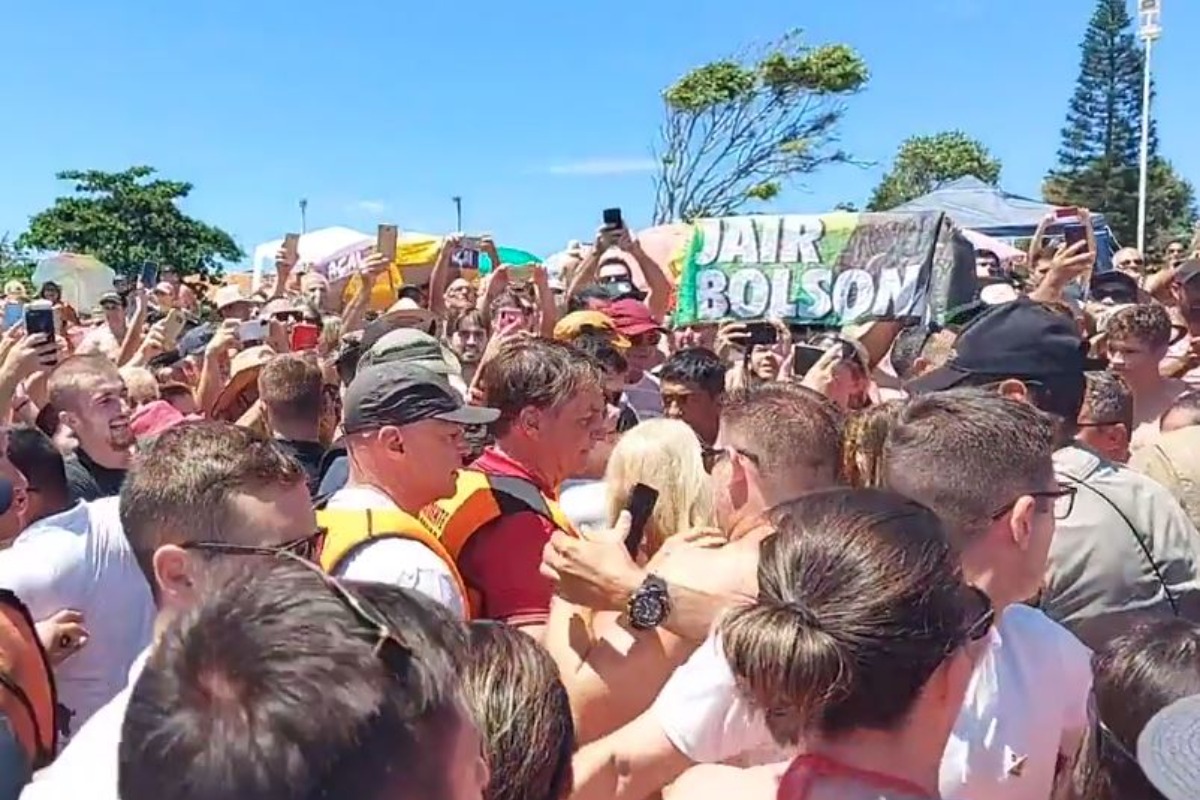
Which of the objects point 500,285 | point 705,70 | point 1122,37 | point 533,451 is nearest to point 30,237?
point 705,70

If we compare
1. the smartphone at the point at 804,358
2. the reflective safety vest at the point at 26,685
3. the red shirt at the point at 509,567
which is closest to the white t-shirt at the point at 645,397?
the smartphone at the point at 804,358

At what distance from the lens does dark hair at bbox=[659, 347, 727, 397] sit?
5102 mm

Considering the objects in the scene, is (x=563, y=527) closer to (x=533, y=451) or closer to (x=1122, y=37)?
(x=533, y=451)

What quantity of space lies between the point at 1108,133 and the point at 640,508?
60497mm

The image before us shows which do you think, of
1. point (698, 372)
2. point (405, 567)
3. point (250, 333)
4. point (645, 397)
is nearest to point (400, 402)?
point (405, 567)

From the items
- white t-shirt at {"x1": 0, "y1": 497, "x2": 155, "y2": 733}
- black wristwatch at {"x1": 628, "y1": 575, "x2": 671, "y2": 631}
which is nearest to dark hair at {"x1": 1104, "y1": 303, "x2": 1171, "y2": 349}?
black wristwatch at {"x1": 628, "y1": 575, "x2": 671, "y2": 631}

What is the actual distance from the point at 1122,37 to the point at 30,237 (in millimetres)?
44230

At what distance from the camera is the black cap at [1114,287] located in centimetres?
795

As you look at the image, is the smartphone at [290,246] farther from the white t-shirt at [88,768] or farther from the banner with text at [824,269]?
the white t-shirt at [88,768]

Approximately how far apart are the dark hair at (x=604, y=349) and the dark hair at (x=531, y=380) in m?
1.74

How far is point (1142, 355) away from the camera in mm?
5227

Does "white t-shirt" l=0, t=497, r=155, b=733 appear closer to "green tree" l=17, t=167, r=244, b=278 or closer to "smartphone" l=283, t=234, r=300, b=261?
"smartphone" l=283, t=234, r=300, b=261

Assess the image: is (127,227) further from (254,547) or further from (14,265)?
(254,547)

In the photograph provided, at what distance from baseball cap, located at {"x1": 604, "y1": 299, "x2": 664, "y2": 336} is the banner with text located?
3.27 feet
